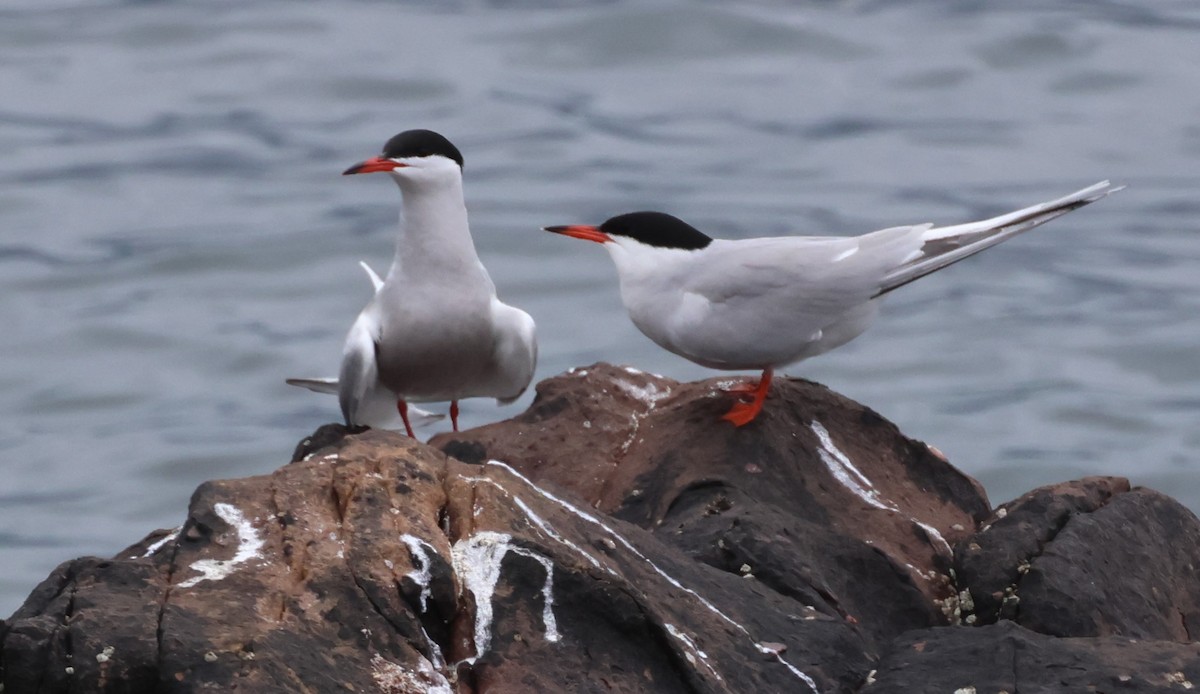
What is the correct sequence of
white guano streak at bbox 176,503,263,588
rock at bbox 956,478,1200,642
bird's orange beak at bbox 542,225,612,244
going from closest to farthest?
white guano streak at bbox 176,503,263,588
rock at bbox 956,478,1200,642
bird's orange beak at bbox 542,225,612,244

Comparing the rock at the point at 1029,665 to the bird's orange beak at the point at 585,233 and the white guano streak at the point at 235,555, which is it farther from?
the bird's orange beak at the point at 585,233

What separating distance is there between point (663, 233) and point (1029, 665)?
2303 millimetres

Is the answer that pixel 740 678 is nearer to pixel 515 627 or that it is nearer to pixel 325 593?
pixel 515 627

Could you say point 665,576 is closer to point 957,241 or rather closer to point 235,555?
point 235,555

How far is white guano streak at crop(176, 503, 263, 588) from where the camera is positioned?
12.9ft

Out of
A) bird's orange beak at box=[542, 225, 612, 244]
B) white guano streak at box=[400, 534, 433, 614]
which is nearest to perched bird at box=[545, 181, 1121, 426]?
bird's orange beak at box=[542, 225, 612, 244]

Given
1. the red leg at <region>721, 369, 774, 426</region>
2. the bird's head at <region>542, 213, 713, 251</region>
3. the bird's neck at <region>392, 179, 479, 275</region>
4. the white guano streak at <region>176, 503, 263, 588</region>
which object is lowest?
the red leg at <region>721, 369, 774, 426</region>

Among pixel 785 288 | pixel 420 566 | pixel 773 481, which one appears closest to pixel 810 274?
pixel 785 288

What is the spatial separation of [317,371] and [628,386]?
836 centimetres

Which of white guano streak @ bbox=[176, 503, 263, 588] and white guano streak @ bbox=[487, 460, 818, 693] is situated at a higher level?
white guano streak @ bbox=[176, 503, 263, 588]

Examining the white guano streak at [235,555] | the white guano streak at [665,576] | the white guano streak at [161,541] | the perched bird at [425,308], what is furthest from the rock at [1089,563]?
the perched bird at [425,308]

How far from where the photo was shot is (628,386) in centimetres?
589

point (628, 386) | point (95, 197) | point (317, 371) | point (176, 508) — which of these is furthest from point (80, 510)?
point (628, 386)

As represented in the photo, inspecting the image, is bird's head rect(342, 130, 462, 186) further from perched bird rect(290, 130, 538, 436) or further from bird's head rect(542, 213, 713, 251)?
bird's head rect(542, 213, 713, 251)
